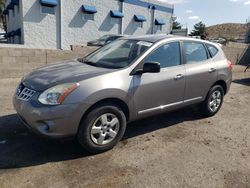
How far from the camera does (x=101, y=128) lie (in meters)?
3.74

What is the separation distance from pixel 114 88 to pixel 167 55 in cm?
136

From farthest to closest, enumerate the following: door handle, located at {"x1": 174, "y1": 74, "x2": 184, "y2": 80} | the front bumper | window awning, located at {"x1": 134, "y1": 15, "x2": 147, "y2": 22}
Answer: window awning, located at {"x1": 134, "y1": 15, "x2": 147, "y2": 22}
door handle, located at {"x1": 174, "y1": 74, "x2": 184, "y2": 80}
the front bumper

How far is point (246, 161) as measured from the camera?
382cm

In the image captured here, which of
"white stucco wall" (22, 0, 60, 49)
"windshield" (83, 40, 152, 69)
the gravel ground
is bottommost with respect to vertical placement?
the gravel ground

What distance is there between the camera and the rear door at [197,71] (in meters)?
4.84


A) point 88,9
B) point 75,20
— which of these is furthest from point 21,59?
point 88,9

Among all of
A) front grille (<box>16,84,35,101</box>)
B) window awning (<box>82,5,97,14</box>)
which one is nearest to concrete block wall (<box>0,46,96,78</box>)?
front grille (<box>16,84,35,101</box>)

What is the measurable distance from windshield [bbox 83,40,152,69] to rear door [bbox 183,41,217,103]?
972mm

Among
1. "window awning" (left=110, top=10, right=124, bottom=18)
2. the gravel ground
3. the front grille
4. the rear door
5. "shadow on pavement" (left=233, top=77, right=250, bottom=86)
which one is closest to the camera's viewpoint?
the gravel ground

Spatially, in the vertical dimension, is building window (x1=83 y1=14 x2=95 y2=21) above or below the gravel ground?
above

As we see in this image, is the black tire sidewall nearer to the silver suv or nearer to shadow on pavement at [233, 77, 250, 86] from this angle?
the silver suv

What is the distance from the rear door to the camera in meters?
4.84

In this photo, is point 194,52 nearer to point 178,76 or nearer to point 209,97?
point 178,76

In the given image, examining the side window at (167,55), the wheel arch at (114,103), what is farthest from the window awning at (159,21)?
the wheel arch at (114,103)
